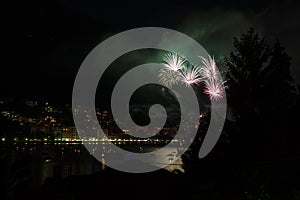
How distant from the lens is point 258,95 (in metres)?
9.48

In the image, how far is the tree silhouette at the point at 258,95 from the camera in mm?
7949

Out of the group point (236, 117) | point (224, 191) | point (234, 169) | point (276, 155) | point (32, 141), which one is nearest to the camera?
point (224, 191)

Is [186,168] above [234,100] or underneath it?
underneath

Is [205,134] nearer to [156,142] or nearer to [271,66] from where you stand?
[271,66]

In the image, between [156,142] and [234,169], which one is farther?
[156,142]

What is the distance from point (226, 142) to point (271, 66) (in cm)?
275

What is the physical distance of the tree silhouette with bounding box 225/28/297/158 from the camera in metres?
7.95

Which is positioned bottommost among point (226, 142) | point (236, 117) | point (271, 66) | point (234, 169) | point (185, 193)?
point (185, 193)

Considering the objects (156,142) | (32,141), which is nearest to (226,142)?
(32,141)

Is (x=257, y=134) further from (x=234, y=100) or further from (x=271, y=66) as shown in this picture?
(x=271, y=66)

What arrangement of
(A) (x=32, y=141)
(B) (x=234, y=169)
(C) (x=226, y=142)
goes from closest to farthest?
1. (B) (x=234, y=169)
2. (C) (x=226, y=142)
3. (A) (x=32, y=141)

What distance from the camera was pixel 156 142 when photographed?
17088 centimetres

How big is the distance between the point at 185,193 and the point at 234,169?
115cm

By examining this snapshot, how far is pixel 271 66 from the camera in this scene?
32.6ft
